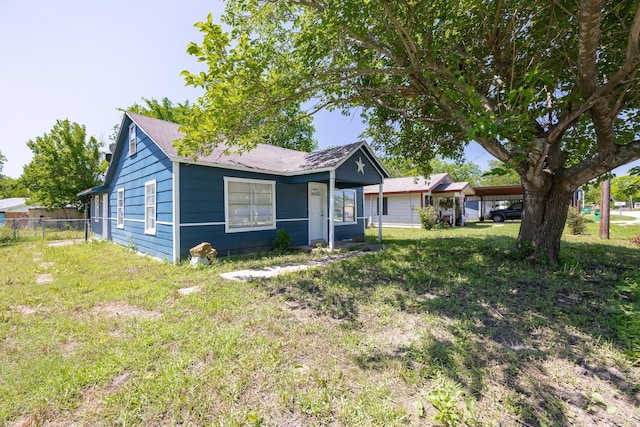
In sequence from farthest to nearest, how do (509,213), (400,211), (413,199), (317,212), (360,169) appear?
(509,213) → (400,211) → (413,199) → (317,212) → (360,169)

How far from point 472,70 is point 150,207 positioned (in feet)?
32.3

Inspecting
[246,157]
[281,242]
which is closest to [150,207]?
[246,157]

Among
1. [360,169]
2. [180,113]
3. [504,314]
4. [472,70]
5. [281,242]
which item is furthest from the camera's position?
[180,113]

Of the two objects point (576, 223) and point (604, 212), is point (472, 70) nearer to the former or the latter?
point (604, 212)

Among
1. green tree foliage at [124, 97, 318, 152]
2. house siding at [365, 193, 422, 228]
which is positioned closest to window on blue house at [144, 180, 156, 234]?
green tree foliage at [124, 97, 318, 152]

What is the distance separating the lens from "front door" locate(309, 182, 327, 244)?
10.6 metres

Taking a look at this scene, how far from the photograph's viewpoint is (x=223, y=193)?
8.16 m

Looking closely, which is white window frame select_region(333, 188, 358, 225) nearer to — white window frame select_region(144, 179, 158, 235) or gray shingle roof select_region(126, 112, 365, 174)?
gray shingle roof select_region(126, 112, 365, 174)

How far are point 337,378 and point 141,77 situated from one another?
1123 cm

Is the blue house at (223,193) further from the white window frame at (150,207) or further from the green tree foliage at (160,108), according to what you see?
the green tree foliage at (160,108)

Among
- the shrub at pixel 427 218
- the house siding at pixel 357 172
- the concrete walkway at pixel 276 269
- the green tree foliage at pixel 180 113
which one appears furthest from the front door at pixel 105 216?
the shrub at pixel 427 218

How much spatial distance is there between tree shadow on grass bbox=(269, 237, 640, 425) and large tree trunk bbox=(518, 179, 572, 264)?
0.37 metres

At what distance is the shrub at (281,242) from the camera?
906cm

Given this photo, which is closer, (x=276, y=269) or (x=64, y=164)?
(x=276, y=269)
